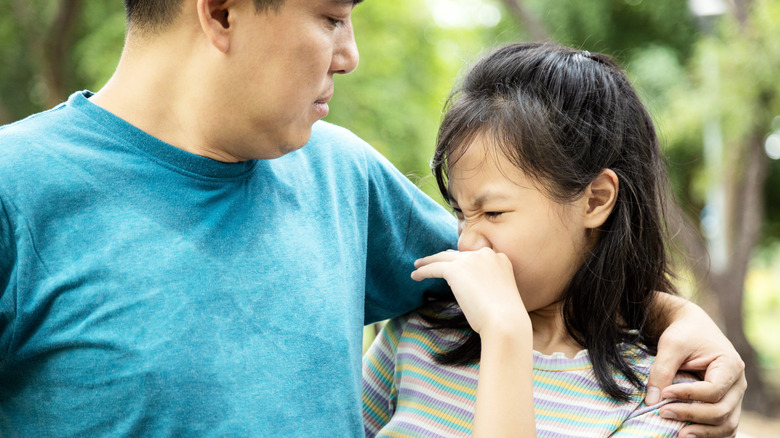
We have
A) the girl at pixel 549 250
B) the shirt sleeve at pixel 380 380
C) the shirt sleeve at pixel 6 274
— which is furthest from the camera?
the shirt sleeve at pixel 380 380

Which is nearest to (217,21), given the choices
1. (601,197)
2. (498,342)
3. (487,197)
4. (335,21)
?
(335,21)

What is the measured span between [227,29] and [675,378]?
1147 mm

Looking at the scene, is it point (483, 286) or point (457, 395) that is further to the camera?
point (457, 395)

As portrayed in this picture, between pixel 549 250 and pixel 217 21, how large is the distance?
834 millimetres

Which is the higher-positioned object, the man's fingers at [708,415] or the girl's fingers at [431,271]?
the girl's fingers at [431,271]

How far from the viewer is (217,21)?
1.41 m

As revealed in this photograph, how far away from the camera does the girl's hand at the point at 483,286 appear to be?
5.01 feet

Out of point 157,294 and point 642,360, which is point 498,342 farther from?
point 157,294

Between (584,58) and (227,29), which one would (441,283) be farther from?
(227,29)

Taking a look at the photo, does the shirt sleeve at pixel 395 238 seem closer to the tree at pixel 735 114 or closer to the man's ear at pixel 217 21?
the man's ear at pixel 217 21

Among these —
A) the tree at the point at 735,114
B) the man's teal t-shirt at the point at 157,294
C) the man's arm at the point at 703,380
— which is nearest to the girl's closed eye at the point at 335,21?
the man's teal t-shirt at the point at 157,294

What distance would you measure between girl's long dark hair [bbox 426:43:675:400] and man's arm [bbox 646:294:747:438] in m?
0.08

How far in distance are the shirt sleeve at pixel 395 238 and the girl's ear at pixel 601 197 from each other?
0.35m

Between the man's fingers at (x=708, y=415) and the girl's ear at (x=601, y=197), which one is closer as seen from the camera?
the man's fingers at (x=708, y=415)
